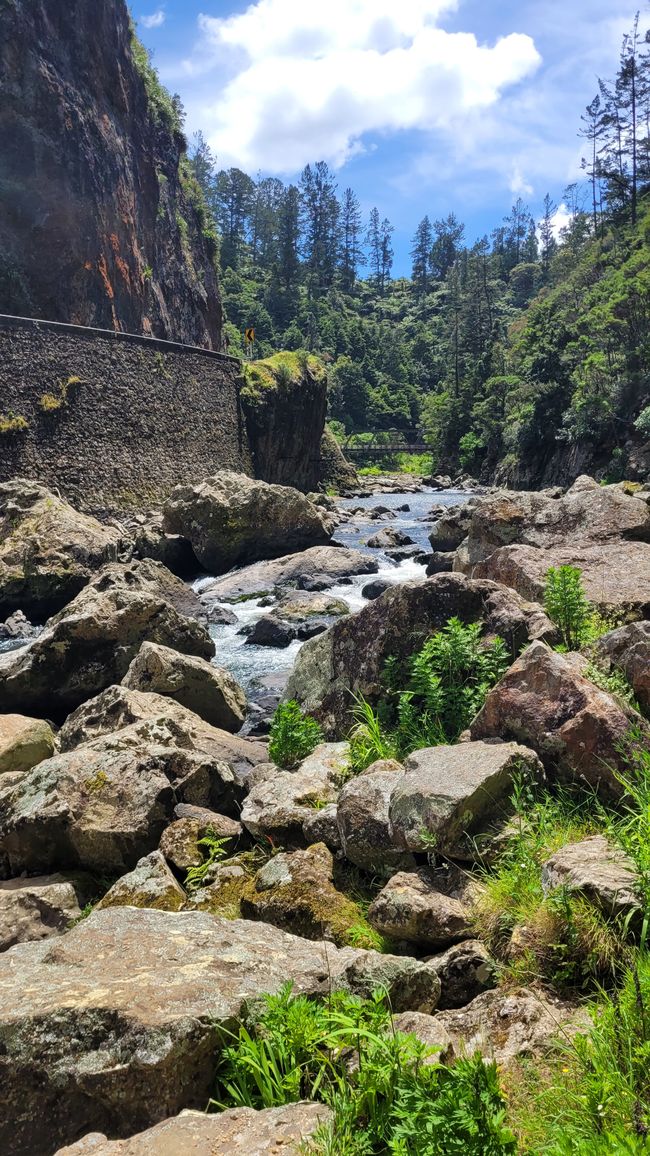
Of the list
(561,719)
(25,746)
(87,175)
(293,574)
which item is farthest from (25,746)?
(87,175)

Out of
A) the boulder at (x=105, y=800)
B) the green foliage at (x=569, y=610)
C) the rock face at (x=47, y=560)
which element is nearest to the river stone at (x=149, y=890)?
the boulder at (x=105, y=800)

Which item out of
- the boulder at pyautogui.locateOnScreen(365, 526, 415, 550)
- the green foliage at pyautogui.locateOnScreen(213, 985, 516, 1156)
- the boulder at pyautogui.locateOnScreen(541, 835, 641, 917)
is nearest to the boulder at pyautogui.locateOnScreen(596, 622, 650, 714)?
the boulder at pyautogui.locateOnScreen(541, 835, 641, 917)

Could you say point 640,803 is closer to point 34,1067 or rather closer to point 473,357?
point 34,1067

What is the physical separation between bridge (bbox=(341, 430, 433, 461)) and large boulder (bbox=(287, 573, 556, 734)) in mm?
59361

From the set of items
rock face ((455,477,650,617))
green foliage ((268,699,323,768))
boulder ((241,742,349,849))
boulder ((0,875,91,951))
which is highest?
rock face ((455,477,650,617))

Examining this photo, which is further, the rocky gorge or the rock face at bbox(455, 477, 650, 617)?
the rock face at bbox(455, 477, 650, 617)

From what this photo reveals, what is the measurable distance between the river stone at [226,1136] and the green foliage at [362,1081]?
0.25 feet

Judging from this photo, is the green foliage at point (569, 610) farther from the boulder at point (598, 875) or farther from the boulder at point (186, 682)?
the boulder at point (186, 682)

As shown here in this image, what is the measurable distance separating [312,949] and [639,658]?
8.04 ft

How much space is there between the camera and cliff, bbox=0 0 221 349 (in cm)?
3278

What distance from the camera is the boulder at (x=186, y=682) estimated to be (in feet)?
26.2

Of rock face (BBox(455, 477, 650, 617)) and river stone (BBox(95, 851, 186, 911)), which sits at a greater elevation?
rock face (BBox(455, 477, 650, 617))

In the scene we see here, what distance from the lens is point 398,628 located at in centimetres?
564

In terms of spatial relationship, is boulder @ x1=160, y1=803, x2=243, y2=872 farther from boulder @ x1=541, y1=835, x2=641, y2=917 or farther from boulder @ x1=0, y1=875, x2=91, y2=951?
boulder @ x1=541, y1=835, x2=641, y2=917
